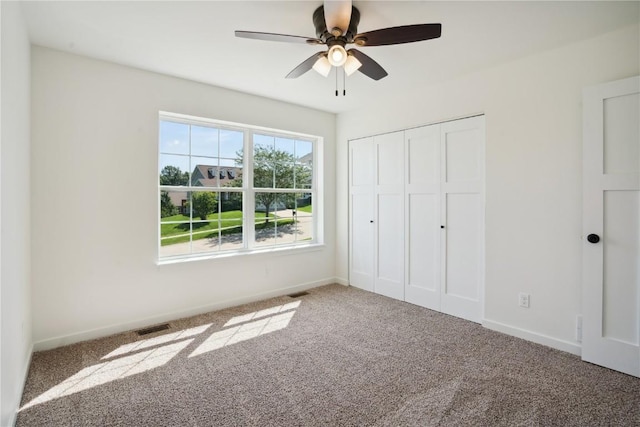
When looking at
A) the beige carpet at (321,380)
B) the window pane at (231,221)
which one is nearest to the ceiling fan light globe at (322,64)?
the window pane at (231,221)

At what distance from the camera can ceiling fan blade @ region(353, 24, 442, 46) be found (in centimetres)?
191

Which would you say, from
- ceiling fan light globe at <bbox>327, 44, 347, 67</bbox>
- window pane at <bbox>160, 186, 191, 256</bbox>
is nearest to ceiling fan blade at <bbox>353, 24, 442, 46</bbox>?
ceiling fan light globe at <bbox>327, 44, 347, 67</bbox>

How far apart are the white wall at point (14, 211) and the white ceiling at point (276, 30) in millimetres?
397

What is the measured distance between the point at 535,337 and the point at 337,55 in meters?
2.85

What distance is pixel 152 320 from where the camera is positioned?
3.23 meters

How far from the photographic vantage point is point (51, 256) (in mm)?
2717

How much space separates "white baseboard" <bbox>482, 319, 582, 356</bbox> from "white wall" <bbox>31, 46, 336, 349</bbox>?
9.23 feet

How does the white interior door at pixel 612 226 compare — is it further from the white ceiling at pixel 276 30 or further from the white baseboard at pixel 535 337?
the white ceiling at pixel 276 30

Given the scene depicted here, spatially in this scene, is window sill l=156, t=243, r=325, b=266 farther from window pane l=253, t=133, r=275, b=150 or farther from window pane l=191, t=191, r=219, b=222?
window pane l=253, t=133, r=275, b=150

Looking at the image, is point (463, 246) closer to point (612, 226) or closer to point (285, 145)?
point (612, 226)

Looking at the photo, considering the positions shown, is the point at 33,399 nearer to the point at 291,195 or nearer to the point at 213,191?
the point at 213,191

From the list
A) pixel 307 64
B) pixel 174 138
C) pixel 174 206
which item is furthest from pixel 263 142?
pixel 307 64

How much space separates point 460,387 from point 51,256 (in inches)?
130

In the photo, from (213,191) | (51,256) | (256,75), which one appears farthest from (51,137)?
(256,75)
